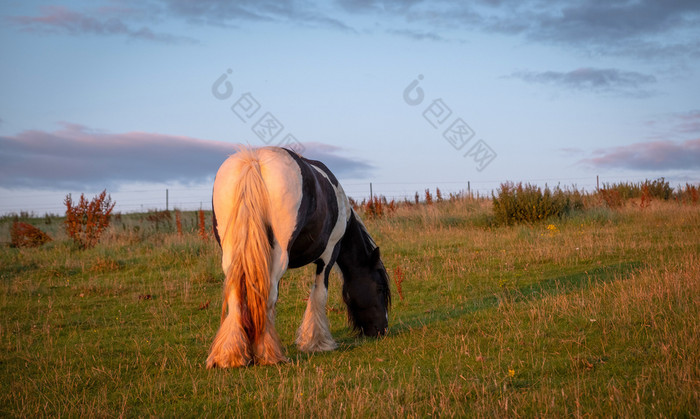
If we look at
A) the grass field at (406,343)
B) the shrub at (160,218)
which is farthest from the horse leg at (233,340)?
the shrub at (160,218)

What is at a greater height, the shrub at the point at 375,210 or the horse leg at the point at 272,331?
the shrub at the point at 375,210

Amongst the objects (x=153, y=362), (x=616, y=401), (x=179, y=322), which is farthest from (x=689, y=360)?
(x=179, y=322)

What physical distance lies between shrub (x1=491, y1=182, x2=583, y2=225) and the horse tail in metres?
13.4

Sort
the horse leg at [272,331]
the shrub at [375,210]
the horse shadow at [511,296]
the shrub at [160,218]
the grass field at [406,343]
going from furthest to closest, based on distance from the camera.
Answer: the shrub at [160,218] → the shrub at [375,210] → the horse shadow at [511,296] → the horse leg at [272,331] → the grass field at [406,343]

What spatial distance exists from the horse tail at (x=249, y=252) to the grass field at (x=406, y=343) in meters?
0.54

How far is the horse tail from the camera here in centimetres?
470

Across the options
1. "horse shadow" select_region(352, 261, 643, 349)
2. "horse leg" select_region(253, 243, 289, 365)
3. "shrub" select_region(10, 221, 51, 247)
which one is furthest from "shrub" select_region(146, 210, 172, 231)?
"horse leg" select_region(253, 243, 289, 365)

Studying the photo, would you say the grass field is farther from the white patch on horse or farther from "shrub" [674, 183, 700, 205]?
"shrub" [674, 183, 700, 205]

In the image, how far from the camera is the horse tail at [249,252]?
4699mm

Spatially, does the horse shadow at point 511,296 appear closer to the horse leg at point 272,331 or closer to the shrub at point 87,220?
the horse leg at point 272,331

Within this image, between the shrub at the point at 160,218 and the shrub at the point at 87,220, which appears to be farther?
the shrub at the point at 160,218

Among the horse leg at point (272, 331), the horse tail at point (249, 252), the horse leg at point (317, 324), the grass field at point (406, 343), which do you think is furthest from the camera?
the horse leg at point (317, 324)

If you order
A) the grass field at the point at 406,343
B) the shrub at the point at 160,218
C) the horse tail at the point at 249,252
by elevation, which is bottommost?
the grass field at the point at 406,343

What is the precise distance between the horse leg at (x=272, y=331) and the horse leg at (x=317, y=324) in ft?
2.63
